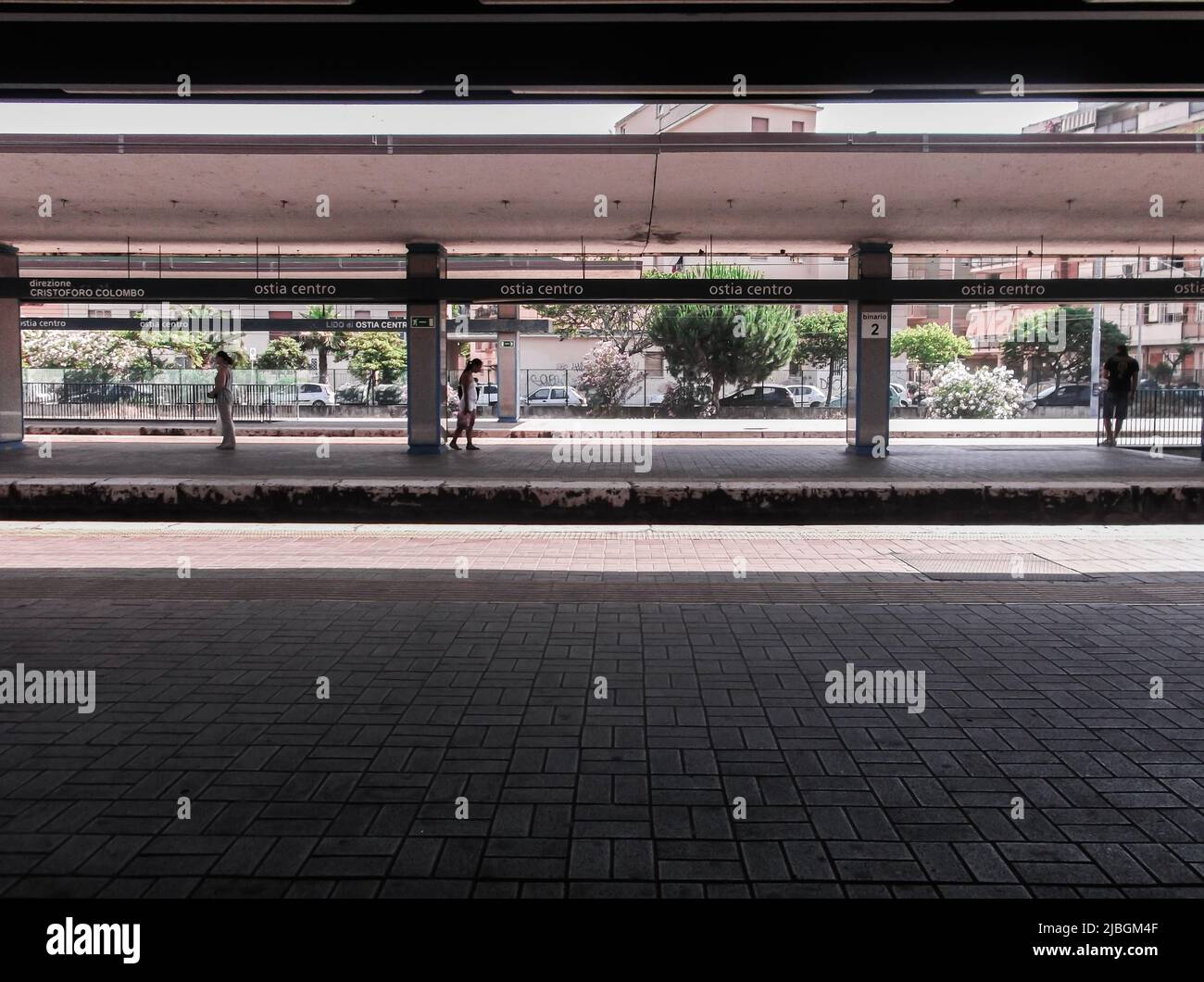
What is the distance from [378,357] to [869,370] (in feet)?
102

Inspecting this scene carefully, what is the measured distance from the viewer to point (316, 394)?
41.0 m

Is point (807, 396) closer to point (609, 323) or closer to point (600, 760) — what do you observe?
point (609, 323)

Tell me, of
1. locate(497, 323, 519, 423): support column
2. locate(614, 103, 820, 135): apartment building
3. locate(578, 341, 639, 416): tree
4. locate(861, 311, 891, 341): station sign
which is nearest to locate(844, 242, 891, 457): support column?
locate(861, 311, 891, 341): station sign

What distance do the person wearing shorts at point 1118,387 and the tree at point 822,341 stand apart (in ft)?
83.9

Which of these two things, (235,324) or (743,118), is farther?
(743,118)

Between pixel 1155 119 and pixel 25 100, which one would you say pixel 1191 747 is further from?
pixel 1155 119

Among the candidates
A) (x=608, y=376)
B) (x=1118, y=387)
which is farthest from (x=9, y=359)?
(x=608, y=376)

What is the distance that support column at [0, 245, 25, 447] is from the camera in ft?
63.0

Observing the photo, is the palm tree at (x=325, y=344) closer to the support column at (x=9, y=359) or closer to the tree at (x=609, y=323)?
the tree at (x=609, y=323)

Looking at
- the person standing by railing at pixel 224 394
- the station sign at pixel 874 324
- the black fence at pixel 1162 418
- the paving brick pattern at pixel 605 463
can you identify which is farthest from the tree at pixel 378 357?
the black fence at pixel 1162 418

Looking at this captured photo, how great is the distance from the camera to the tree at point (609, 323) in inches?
1753

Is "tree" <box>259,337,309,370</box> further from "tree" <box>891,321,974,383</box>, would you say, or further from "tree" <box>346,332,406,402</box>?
"tree" <box>891,321,974,383</box>

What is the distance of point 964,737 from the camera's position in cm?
463
